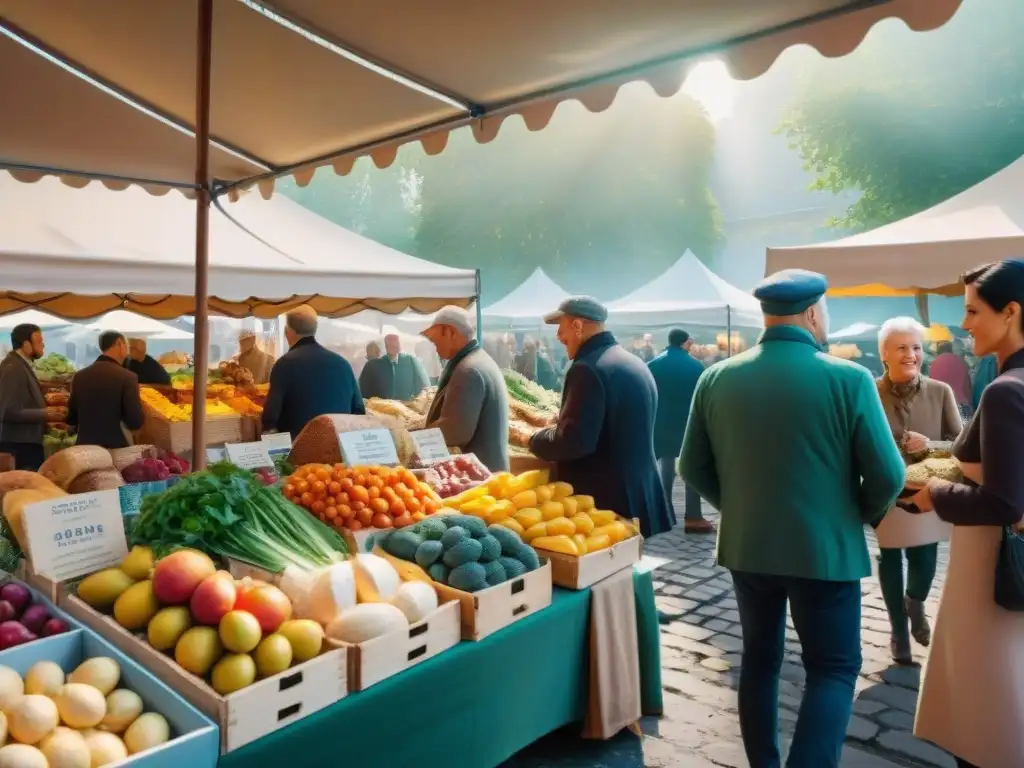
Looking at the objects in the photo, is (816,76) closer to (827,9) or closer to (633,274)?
(633,274)

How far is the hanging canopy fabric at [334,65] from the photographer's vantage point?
8.51 feet

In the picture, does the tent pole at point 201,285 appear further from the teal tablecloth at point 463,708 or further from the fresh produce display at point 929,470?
the fresh produce display at point 929,470

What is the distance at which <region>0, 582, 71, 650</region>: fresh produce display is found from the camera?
2004mm

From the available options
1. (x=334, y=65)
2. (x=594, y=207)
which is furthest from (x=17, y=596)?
(x=594, y=207)

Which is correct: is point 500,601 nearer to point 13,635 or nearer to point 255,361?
point 13,635

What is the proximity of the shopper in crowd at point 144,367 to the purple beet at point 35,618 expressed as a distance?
6702 mm

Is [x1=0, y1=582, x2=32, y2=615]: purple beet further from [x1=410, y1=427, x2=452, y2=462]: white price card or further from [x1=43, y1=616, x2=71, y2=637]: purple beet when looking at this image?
[x1=410, y1=427, x2=452, y2=462]: white price card

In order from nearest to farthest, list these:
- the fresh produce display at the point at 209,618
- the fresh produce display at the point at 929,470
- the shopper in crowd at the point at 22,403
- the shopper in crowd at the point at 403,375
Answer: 1. the fresh produce display at the point at 209,618
2. the fresh produce display at the point at 929,470
3. the shopper in crowd at the point at 22,403
4. the shopper in crowd at the point at 403,375

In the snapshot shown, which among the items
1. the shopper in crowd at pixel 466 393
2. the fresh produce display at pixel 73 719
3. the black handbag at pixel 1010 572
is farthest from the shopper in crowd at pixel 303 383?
the black handbag at pixel 1010 572

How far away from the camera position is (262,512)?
2479mm

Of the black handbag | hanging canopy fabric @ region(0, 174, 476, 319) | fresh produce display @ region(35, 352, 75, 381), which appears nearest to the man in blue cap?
the black handbag

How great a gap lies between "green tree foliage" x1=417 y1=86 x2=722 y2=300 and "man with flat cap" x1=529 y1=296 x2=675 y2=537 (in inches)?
1272

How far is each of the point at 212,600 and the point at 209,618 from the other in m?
0.05

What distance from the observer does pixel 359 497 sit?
274 cm
